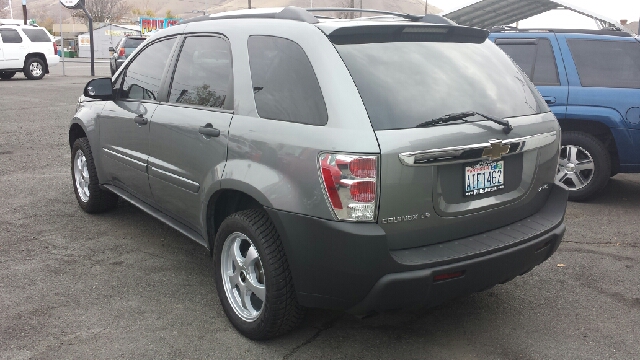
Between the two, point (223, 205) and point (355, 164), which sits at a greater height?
point (355, 164)

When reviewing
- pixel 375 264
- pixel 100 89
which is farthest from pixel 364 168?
pixel 100 89

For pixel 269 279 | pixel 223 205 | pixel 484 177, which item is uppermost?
pixel 484 177

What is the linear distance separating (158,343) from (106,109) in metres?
2.38

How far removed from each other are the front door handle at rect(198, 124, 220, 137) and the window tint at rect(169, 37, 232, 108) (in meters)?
0.15

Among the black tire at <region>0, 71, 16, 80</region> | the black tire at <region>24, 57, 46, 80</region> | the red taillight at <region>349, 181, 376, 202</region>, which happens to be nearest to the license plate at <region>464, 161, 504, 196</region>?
the red taillight at <region>349, 181, 376, 202</region>

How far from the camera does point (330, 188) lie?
2.81 meters

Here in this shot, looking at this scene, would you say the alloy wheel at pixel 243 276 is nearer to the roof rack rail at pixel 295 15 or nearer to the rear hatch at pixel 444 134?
the rear hatch at pixel 444 134

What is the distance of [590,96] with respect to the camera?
6.27 metres

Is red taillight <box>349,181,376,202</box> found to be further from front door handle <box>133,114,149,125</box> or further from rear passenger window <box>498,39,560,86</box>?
rear passenger window <box>498,39,560,86</box>

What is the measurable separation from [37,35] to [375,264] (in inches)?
929

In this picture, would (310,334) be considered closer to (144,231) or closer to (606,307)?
(606,307)

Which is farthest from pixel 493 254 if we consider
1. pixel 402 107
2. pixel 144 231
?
pixel 144 231

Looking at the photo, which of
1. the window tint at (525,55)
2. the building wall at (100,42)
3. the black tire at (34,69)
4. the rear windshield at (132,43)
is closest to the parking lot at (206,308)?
the window tint at (525,55)

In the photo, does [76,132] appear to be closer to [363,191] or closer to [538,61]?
[363,191]
